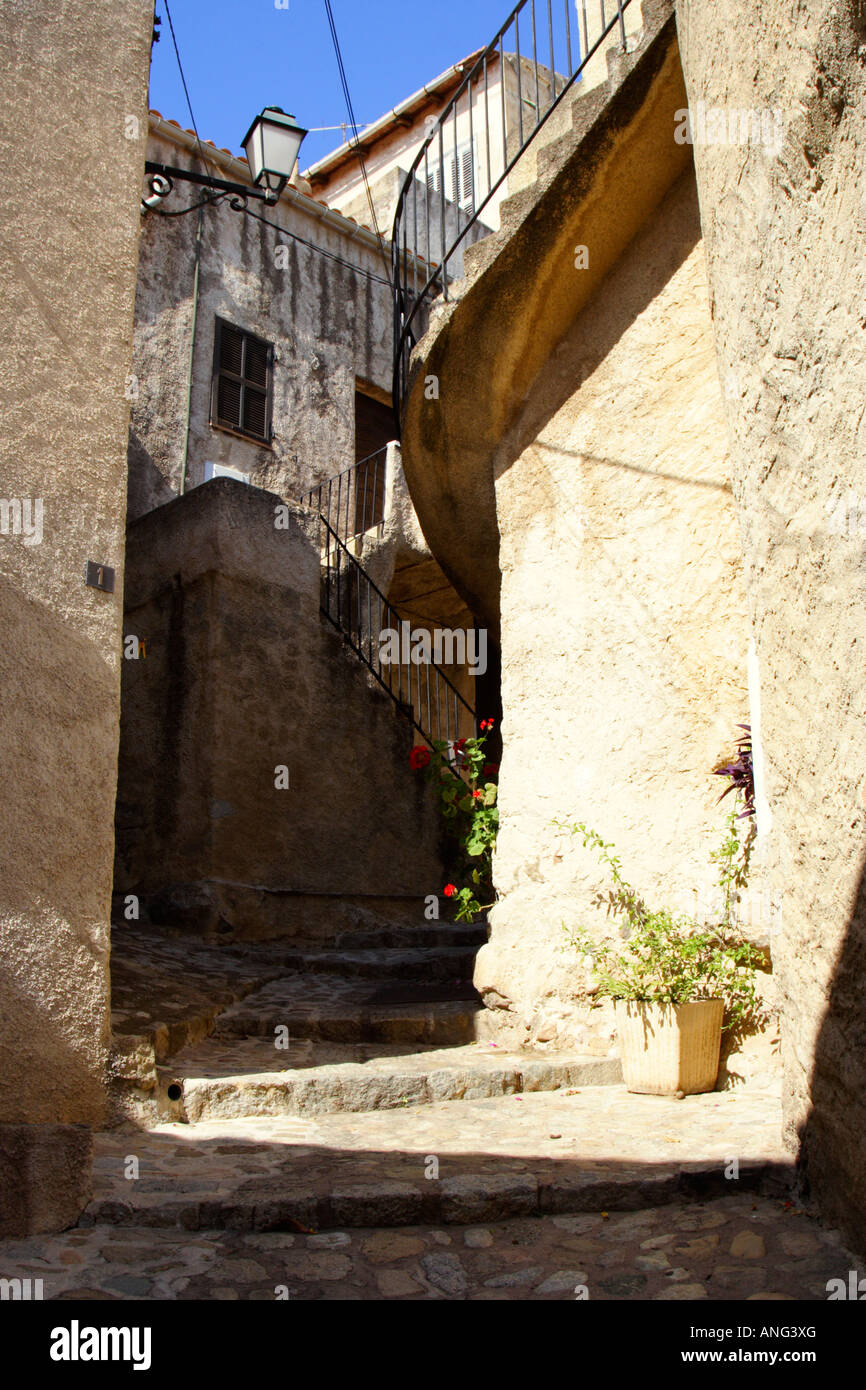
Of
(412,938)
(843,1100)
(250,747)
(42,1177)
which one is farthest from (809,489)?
(250,747)

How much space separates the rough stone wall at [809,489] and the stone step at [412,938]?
4601 mm

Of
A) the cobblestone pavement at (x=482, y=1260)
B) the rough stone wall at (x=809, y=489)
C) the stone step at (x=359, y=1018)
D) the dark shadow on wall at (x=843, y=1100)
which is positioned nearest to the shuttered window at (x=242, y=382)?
the stone step at (x=359, y=1018)

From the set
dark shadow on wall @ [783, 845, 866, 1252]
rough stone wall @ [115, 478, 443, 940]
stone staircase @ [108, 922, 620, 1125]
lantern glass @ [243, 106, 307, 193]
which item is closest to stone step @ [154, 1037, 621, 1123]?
stone staircase @ [108, 922, 620, 1125]

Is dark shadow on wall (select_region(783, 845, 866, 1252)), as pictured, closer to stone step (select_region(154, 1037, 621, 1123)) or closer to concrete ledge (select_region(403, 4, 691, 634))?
stone step (select_region(154, 1037, 621, 1123))

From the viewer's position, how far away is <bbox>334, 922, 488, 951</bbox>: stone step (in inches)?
305

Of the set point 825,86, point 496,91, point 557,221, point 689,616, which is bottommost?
point 689,616

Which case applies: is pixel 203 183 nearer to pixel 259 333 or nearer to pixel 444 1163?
pixel 444 1163

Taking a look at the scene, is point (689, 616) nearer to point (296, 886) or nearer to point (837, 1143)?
point (837, 1143)

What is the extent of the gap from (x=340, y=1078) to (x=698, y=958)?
1.52m

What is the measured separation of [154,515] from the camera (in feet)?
30.5

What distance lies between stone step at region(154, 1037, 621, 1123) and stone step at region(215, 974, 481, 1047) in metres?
0.19

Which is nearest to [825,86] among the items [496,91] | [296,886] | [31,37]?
[31,37]

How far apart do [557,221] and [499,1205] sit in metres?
4.45

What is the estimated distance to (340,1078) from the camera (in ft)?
14.8
